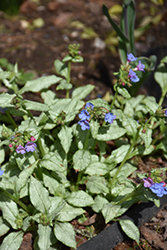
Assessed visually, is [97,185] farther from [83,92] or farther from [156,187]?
[83,92]

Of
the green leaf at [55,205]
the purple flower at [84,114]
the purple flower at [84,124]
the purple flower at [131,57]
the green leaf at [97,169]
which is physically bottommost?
the green leaf at [55,205]

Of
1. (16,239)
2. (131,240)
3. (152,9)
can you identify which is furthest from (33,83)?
(152,9)

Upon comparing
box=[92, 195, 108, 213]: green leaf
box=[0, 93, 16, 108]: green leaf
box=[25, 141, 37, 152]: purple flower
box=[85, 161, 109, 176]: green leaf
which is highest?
box=[0, 93, 16, 108]: green leaf

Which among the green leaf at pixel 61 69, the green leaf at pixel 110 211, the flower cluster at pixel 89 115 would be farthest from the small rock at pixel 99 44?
the green leaf at pixel 110 211

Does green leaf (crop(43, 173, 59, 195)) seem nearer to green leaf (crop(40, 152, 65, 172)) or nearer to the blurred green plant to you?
green leaf (crop(40, 152, 65, 172))

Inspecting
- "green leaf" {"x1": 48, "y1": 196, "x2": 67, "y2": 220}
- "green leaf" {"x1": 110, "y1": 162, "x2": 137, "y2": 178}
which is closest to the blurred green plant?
"green leaf" {"x1": 110, "y1": 162, "x2": 137, "y2": 178}

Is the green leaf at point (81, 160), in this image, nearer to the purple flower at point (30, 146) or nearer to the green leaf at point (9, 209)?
the purple flower at point (30, 146)
